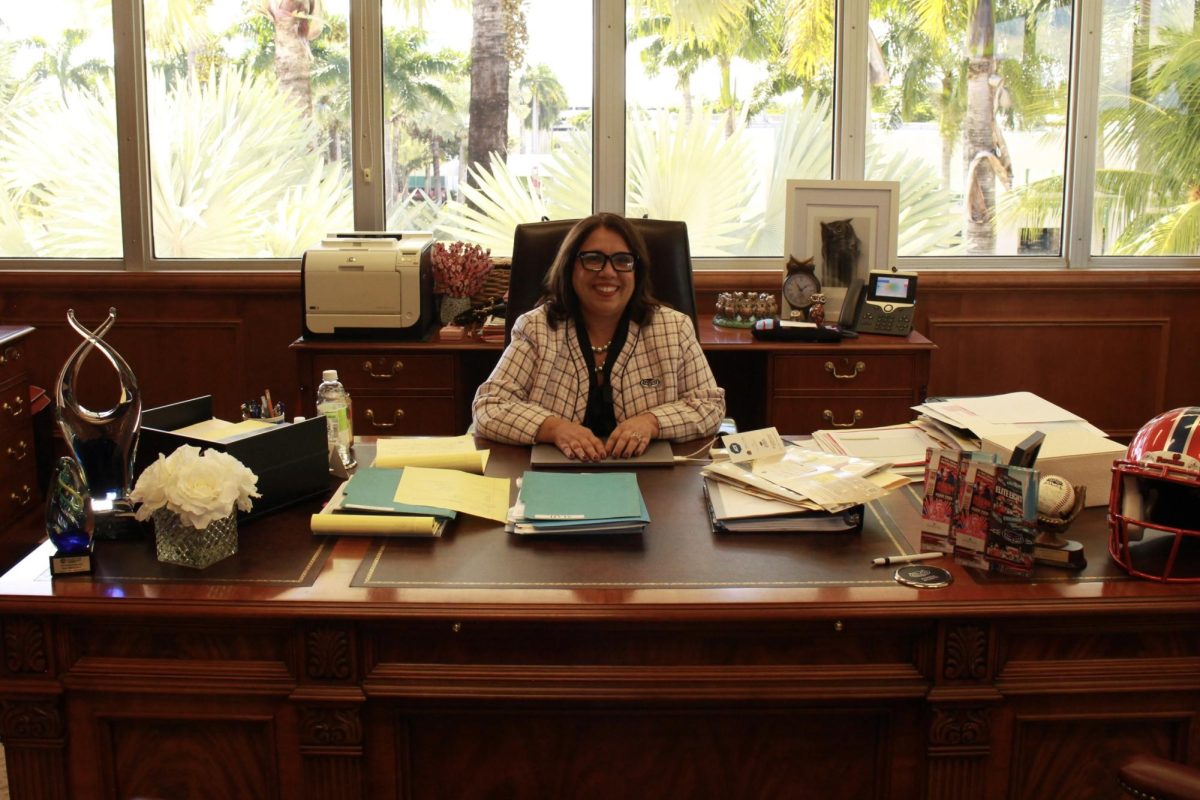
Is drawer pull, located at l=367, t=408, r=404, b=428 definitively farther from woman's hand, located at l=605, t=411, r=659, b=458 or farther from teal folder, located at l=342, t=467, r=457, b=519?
teal folder, located at l=342, t=467, r=457, b=519

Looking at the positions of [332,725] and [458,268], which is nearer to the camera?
[332,725]

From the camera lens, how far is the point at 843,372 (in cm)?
363

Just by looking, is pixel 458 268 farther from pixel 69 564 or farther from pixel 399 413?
pixel 69 564

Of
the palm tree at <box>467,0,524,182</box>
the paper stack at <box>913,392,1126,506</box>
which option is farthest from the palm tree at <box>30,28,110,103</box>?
the paper stack at <box>913,392,1126,506</box>

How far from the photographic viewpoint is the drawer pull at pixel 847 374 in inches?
142

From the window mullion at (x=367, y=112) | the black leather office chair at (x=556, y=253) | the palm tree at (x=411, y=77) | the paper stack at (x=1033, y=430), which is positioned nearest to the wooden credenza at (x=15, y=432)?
the window mullion at (x=367, y=112)

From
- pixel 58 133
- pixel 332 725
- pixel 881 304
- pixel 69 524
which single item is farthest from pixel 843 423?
pixel 58 133

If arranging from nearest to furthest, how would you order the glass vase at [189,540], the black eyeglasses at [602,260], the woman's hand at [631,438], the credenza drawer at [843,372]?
the glass vase at [189,540]
the woman's hand at [631,438]
the black eyeglasses at [602,260]
the credenza drawer at [843,372]

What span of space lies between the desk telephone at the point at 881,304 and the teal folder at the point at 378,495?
80.9 inches

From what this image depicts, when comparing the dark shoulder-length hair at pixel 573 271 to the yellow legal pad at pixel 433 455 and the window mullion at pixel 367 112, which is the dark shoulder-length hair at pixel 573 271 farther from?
the window mullion at pixel 367 112

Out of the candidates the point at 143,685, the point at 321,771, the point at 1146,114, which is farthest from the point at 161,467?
the point at 1146,114

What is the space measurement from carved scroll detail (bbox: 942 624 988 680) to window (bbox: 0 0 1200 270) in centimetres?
282

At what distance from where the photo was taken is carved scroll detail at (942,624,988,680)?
1.66 m

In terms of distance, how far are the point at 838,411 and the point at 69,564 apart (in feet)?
8.08
